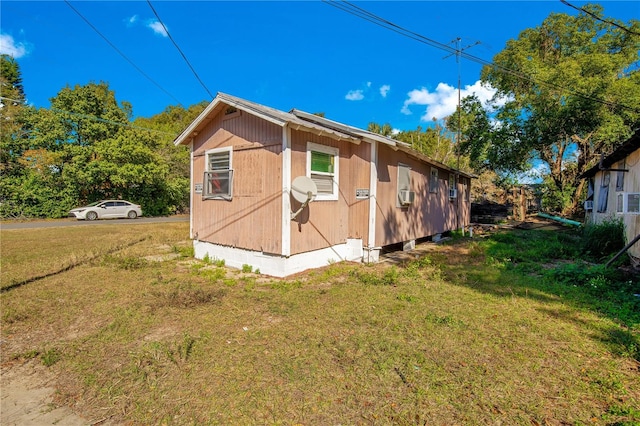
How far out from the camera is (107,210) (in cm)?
1977

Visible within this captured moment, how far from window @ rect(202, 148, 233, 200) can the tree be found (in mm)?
12793

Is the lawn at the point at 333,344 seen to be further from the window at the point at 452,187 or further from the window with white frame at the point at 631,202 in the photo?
the window at the point at 452,187

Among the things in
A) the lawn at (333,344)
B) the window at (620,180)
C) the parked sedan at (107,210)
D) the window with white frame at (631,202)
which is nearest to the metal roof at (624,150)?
the window at (620,180)

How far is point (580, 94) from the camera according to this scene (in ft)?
47.9

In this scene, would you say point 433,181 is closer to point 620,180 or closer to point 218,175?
point 620,180

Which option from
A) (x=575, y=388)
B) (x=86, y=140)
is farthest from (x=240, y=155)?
(x=86, y=140)

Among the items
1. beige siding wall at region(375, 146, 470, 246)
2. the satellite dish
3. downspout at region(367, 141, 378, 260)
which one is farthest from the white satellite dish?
beige siding wall at region(375, 146, 470, 246)

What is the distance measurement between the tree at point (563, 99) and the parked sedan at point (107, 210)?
22.5 meters

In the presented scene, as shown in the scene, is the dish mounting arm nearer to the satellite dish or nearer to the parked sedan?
the satellite dish

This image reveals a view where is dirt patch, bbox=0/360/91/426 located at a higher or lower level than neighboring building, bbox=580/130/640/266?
lower

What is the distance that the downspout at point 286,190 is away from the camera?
6.12m

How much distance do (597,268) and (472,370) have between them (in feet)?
17.0

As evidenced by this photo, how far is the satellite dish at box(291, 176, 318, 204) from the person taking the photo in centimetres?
611

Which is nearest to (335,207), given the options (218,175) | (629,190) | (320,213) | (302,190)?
(320,213)
